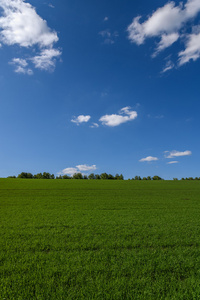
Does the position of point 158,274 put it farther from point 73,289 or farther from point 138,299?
point 73,289

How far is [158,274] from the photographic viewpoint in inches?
162

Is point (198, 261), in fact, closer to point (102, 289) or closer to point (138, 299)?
point (138, 299)

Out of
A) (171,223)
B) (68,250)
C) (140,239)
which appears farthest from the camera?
(171,223)

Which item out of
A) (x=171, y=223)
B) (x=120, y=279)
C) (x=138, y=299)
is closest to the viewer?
(x=138, y=299)

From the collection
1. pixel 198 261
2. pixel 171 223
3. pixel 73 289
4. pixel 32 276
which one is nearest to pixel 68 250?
pixel 32 276

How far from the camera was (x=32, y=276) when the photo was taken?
3.92 meters

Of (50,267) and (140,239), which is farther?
(140,239)

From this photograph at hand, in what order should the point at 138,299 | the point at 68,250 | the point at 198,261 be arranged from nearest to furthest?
the point at 138,299, the point at 198,261, the point at 68,250

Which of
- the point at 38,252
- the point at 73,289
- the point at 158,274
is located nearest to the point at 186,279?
the point at 158,274

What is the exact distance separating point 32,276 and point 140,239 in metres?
3.76

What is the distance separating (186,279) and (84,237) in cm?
345

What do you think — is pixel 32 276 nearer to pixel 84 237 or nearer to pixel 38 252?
pixel 38 252

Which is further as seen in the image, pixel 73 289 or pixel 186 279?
pixel 186 279

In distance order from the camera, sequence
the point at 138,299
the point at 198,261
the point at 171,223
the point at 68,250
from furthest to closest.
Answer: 1. the point at 171,223
2. the point at 68,250
3. the point at 198,261
4. the point at 138,299
